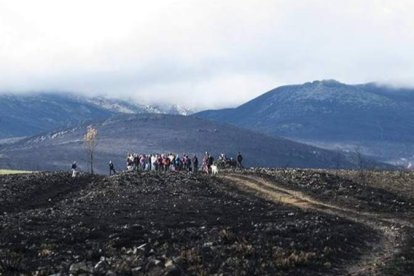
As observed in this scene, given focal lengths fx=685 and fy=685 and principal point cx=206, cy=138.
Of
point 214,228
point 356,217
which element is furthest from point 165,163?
point 214,228

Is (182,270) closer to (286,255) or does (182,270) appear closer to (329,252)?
(286,255)

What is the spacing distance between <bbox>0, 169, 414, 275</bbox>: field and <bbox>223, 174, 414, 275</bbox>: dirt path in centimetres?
7

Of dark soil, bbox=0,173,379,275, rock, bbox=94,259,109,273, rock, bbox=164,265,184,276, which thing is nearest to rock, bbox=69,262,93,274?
dark soil, bbox=0,173,379,275

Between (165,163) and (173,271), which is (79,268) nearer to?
(173,271)

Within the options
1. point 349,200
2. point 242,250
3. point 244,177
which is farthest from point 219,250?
point 244,177

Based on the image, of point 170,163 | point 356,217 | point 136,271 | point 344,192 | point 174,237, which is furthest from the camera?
point 170,163

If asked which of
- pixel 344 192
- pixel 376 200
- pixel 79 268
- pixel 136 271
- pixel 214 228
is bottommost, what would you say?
pixel 376 200

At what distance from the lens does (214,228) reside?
3850 cm

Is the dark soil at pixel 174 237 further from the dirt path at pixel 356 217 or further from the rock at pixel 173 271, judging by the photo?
the dirt path at pixel 356 217

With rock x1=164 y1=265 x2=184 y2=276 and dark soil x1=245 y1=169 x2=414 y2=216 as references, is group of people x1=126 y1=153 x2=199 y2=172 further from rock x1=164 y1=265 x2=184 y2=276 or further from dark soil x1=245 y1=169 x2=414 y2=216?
rock x1=164 y1=265 x2=184 y2=276

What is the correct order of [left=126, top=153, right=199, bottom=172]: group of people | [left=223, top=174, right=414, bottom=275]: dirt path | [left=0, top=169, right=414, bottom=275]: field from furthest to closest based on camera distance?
1. [left=126, top=153, right=199, bottom=172]: group of people
2. [left=223, top=174, right=414, bottom=275]: dirt path
3. [left=0, top=169, right=414, bottom=275]: field

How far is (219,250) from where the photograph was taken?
1214 inches

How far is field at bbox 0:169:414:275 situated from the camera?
1110 inches

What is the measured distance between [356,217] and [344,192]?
48.9 feet
